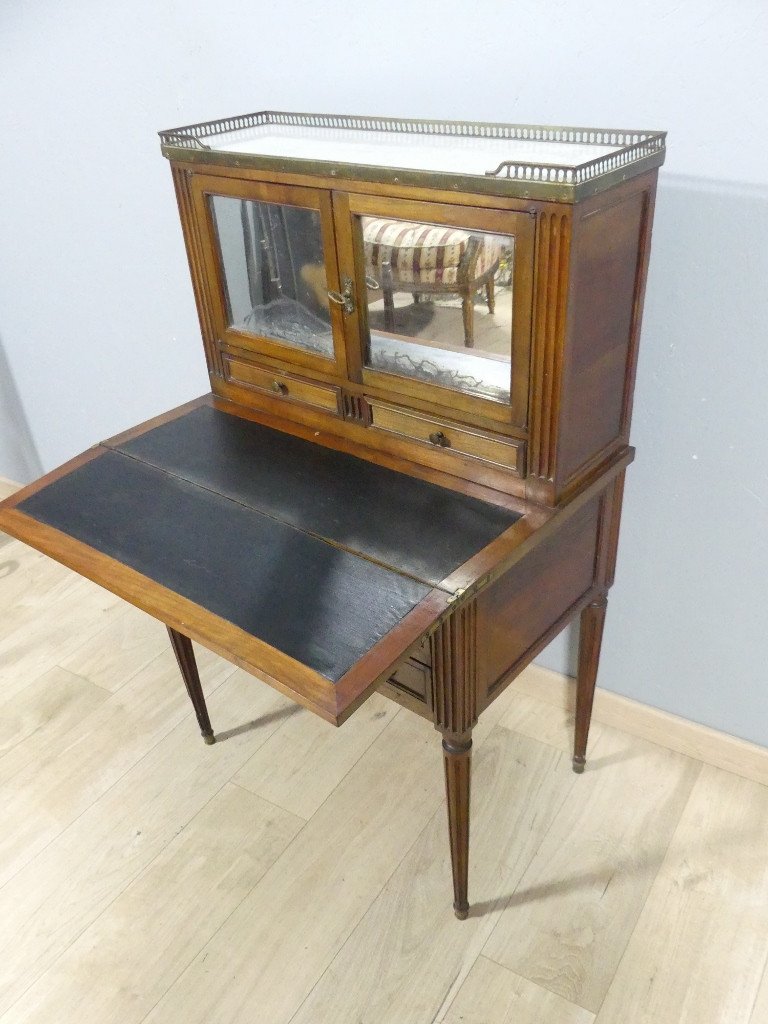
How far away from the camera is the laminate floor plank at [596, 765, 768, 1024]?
1.28 metres

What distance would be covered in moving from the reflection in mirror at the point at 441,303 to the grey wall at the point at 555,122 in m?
0.34

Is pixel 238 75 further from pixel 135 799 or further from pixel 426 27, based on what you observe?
pixel 135 799

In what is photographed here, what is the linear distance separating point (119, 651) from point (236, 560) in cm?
116

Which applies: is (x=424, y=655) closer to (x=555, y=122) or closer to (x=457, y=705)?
(x=457, y=705)

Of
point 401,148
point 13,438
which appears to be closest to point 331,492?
point 401,148

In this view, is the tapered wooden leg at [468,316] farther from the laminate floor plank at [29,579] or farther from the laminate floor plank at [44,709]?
the laminate floor plank at [29,579]

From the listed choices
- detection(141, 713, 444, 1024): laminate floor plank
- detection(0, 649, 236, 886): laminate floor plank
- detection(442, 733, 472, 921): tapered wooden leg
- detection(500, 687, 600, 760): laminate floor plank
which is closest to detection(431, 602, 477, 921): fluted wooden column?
detection(442, 733, 472, 921): tapered wooden leg

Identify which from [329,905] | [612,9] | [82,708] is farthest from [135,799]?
[612,9]

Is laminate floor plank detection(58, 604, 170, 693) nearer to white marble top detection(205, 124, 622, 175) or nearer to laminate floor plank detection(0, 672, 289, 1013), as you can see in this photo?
laminate floor plank detection(0, 672, 289, 1013)

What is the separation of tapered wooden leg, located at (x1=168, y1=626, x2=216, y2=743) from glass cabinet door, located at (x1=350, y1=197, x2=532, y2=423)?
76 cm

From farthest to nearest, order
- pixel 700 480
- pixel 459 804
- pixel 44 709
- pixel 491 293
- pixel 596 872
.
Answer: pixel 44 709, pixel 596 872, pixel 700 480, pixel 459 804, pixel 491 293

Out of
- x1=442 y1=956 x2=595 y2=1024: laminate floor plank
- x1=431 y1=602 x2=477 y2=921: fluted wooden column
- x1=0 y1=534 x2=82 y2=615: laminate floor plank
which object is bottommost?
x1=0 y1=534 x2=82 y2=615: laminate floor plank

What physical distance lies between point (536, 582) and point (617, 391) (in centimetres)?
30

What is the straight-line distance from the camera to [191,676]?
5.65 feet
